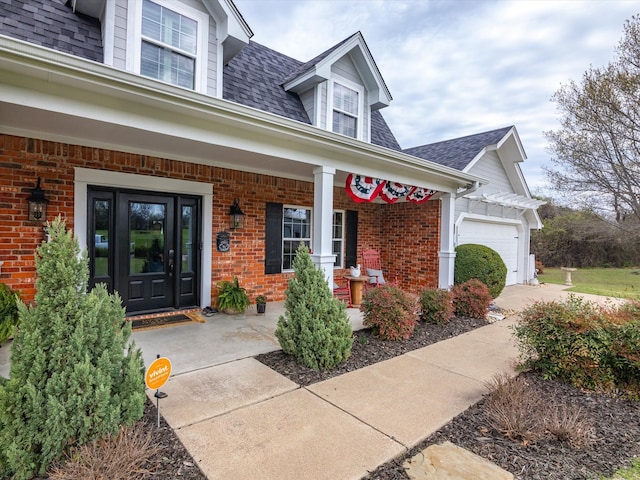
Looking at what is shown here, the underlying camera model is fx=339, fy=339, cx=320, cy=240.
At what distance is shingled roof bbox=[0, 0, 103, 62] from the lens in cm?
409

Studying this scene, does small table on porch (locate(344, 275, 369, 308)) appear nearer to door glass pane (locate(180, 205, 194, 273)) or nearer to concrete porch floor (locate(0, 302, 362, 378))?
concrete porch floor (locate(0, 302, 362, 378))

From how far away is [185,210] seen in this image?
6.00 meters

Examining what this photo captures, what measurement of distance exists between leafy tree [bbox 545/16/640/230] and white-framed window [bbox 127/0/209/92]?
45.9ft

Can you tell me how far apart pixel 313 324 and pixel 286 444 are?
1.49 metres

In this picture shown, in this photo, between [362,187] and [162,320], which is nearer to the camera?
[162,320]

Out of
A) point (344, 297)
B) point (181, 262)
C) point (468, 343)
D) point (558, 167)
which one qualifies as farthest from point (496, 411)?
point (558, 167)

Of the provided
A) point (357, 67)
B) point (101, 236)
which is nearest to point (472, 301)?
point (357, 67)

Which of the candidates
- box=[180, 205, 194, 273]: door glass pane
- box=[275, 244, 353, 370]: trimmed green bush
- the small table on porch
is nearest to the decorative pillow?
the small table on porch

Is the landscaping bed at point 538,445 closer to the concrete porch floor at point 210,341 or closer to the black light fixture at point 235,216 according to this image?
the concrete porch floor at point 210,341

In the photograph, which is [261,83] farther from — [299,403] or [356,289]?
[299,403]

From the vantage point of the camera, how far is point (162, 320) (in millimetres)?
5379

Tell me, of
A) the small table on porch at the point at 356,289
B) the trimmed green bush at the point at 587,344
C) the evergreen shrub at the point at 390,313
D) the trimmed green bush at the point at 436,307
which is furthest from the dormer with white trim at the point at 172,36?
the trimmed green bush at the point at 587,344

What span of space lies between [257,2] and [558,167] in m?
14.3

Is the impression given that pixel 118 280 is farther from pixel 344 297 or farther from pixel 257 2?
pixel 257 2
